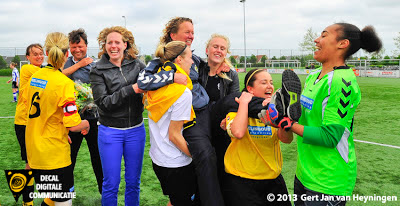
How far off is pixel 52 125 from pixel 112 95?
27.6 inches

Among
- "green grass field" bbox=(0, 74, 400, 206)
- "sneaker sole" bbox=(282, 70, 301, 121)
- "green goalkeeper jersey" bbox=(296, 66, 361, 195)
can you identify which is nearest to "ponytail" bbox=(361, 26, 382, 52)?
"green goalkeeper jersey" bbox=(296, 66, 361, 195)

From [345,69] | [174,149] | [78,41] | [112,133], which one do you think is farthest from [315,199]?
[78,41]

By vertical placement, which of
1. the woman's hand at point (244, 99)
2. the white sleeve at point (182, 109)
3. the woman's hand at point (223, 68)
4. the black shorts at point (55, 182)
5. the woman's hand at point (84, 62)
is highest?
the woman's hand at point (84, 62)

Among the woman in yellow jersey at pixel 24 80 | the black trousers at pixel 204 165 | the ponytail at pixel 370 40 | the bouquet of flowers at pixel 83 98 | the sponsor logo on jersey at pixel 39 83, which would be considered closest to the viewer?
the ponytail at pixel 370 40

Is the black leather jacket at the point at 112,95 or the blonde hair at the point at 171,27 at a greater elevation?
the blonde hair at the point at 171,27

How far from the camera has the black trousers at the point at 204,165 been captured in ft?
8.75

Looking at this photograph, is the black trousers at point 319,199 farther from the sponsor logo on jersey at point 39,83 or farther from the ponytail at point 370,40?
the sponsor logo on jersey at point 39,83

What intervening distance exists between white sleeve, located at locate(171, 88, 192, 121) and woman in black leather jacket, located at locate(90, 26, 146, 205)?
2.72 ft

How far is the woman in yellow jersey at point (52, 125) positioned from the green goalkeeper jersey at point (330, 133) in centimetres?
230

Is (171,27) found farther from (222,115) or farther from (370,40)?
(370,40)

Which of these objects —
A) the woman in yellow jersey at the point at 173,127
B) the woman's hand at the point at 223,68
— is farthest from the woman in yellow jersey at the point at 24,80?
the woman's hand at the point at 223,68

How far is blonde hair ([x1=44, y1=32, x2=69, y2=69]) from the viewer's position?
3086mm

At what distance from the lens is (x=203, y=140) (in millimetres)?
2781

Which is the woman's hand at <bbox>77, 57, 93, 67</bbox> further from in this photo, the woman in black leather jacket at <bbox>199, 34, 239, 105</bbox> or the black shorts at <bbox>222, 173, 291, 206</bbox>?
the black shorts at <bbox>222, 173, 291, 206</bbox>
